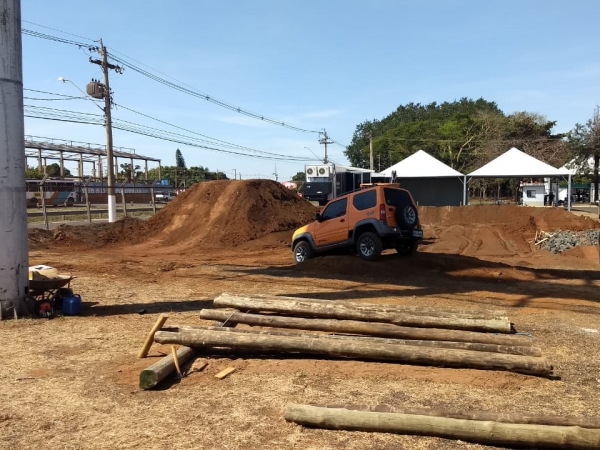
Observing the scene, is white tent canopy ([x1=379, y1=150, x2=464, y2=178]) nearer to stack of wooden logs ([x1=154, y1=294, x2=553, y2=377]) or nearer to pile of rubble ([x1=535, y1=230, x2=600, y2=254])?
pile of rubble ([x1=535, y1=230, x2=600, y2=254])

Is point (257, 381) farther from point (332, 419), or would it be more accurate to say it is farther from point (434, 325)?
point (434, 325)

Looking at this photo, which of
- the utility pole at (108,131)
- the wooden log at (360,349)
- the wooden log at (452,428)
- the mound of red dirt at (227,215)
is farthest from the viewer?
the utility pole at (108,131)

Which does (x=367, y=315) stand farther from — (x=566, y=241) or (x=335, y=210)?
(x=566, y=241)

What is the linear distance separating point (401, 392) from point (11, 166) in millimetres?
7335

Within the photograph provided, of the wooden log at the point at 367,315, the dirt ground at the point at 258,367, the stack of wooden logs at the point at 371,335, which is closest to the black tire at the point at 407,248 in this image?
the dirt ground at the point at 258,367

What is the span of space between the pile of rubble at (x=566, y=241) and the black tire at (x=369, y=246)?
31.0 ft

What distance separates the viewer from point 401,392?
17.8 ft

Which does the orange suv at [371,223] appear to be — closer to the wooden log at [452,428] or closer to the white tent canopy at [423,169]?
the wooden log at [452,428]

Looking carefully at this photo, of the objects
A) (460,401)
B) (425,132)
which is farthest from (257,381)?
(425,132)

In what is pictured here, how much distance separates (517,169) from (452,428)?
34.9 metres

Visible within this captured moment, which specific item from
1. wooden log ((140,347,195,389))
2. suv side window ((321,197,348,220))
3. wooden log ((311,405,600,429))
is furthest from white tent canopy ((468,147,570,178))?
wooden log ((311,405,600,429))

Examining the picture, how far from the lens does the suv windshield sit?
47.3 ft

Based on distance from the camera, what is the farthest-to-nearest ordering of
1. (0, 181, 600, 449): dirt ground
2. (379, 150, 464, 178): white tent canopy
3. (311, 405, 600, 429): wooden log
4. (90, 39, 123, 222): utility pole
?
1. (379, 150, 464, 178): white tent canopy
2. (90, 39, 123, 222): utility pole
3. (0, 181, 600, 449): dirt ground
4. (311, 405, 600, 429): wooden log

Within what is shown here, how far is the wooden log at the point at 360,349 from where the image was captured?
5.85 m
